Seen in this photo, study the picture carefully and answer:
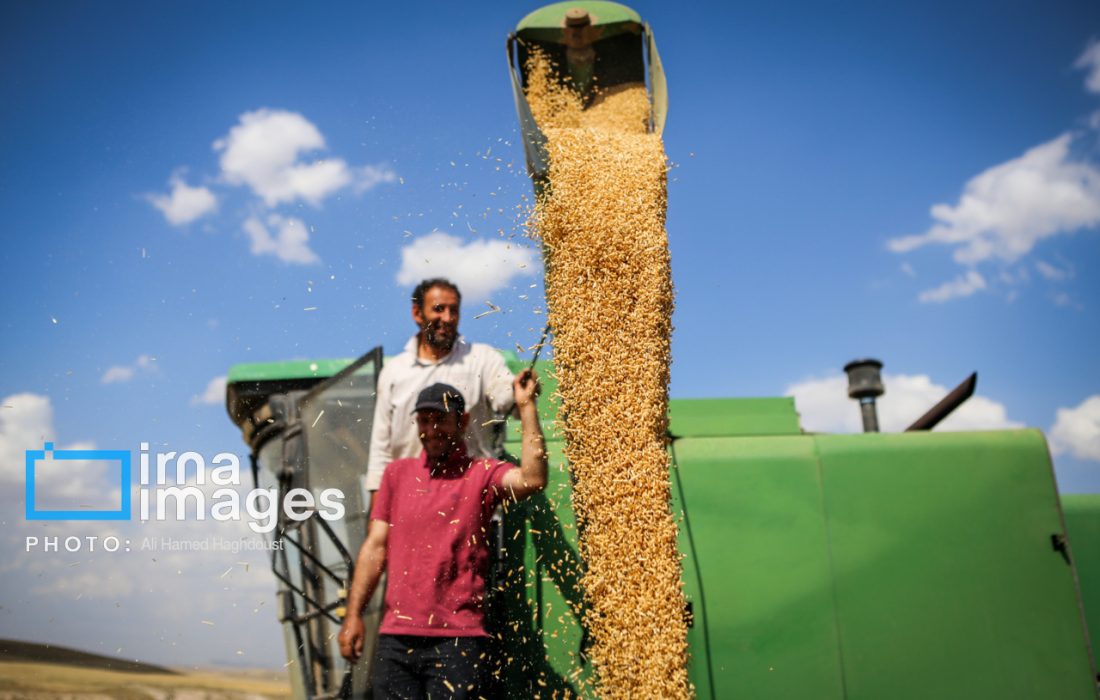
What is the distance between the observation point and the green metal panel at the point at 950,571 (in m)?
2.72

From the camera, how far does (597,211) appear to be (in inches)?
105

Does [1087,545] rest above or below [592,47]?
below

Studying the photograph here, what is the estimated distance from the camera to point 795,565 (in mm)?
2754

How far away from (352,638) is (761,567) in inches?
56.0

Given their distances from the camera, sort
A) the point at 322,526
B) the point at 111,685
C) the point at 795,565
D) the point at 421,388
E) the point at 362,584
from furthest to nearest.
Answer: the point at 111,685 < the point at 795,565 < the point at 421,388 < the point at 322,526 < the point at 362,584

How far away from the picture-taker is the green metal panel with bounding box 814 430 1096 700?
8.94 feet

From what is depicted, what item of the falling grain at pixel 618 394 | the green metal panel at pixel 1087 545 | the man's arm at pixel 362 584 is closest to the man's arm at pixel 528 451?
the falling grain at pixel 618 394

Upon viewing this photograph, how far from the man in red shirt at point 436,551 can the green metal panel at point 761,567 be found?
74cm

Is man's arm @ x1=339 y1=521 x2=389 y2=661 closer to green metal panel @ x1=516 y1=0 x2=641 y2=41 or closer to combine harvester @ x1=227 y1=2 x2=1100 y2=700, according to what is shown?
combine harvester @ x1=227 y1=2 x2=1100 y2=700

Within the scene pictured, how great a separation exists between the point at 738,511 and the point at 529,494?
0.85 meters

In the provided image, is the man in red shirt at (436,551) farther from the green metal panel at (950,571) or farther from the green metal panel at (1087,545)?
the green metal panel at (1087,545)

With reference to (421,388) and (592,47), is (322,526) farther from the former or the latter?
(592,47)

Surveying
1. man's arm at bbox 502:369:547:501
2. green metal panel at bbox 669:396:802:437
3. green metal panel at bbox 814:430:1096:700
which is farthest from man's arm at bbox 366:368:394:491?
green metal panel at bbox 814:430:1096:700

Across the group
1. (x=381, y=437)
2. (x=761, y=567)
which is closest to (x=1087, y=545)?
(x=761, y=567)
